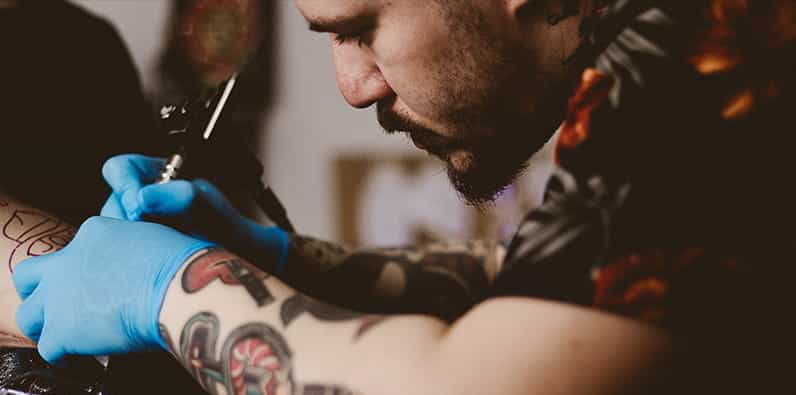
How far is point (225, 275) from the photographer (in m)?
0.76

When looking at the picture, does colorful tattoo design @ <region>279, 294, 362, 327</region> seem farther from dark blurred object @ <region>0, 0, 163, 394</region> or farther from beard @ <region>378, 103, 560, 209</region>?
dark blurred object @ <region>0, 0, 163, 394</region>

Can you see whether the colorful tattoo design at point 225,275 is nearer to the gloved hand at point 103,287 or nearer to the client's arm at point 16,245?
the gloved hand at point 103,287

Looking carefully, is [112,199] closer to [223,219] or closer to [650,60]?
[223,219]

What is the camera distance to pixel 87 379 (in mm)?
896

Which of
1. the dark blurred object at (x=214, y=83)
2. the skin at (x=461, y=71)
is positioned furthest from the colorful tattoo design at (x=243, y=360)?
the skin at (x=461, y=71)

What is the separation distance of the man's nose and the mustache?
1.0 inches

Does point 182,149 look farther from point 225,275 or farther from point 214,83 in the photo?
point 225,275

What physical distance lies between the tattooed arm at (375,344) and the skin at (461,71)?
0.33 m

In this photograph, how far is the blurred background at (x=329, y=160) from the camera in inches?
107

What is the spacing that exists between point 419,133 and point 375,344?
1.55 ft

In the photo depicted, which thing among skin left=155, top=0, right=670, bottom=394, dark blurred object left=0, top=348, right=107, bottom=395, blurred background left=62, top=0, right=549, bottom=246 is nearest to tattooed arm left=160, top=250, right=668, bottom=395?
skin left=155, top=0, right=670, bottom=394

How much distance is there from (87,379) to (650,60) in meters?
0.68

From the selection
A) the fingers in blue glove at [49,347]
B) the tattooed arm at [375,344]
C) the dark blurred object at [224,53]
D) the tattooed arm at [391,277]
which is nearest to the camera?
the tattooed arm at [375,344]

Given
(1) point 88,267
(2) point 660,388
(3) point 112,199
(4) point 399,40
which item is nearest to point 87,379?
(1) point 88,267
